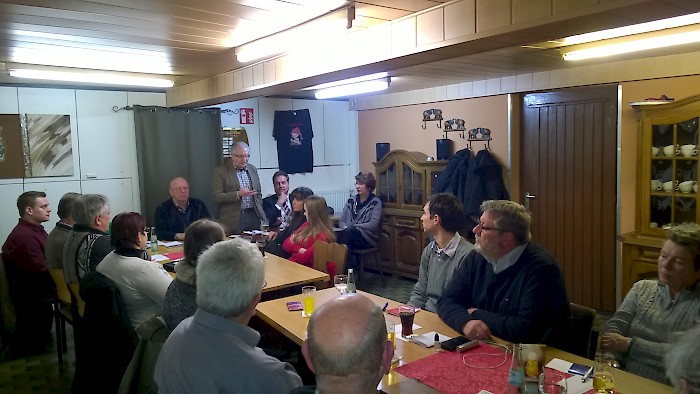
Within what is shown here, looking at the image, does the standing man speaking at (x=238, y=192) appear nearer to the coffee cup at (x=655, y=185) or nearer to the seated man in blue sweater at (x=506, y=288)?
the seated man in blue sweater at (x=506, y=288)

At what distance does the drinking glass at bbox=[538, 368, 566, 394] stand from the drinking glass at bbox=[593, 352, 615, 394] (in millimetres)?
110

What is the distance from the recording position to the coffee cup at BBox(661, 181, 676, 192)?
4.31m

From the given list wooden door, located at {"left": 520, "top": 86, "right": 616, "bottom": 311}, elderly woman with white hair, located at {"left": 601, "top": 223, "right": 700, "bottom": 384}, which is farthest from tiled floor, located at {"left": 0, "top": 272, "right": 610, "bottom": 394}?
elderly woman with white hair, located at {"left": 601, "top": 223, "right": 700, "bottom": 384}

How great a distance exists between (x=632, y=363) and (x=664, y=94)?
3.10 meters

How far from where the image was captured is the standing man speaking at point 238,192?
5918mm

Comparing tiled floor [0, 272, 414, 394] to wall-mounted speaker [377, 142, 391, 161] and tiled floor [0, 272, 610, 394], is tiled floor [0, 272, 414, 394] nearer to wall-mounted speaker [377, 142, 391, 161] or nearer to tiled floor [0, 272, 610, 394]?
tiled floor [0, 272, 610, 394]

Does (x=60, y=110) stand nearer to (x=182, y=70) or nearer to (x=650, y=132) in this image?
(x=182, y=70)

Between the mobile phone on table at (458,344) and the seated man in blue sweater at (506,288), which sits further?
the seated man in blue sweater at (506,288)

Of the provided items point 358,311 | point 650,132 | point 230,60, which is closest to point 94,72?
point 230,60

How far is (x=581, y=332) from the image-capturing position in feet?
7.99

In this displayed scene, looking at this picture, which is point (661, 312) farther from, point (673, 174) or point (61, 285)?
point (61, 285)

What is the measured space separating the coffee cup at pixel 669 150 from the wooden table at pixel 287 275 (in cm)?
297

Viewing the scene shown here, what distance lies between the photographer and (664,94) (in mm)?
4527

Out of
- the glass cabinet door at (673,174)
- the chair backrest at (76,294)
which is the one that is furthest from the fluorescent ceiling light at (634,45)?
the chair backrest at (76,294)
